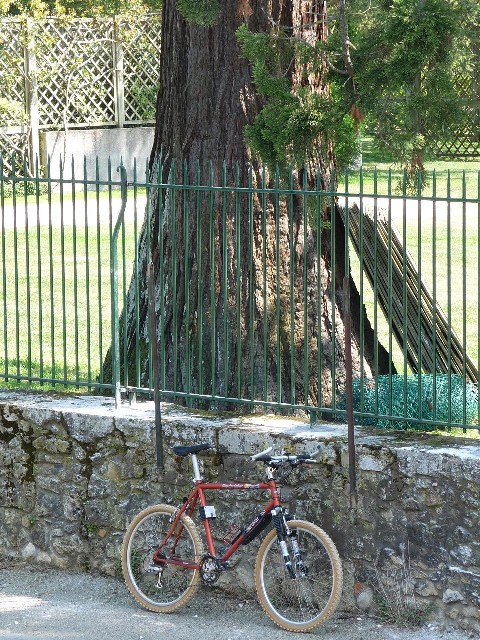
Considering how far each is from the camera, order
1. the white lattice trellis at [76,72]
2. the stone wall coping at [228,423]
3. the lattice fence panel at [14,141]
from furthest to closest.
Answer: the white lattice trellis at [76,72]
the lattice fence panel at [14,141]
the stone wall coping at [228,423]

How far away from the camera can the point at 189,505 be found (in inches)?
230

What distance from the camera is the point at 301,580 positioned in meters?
5.76

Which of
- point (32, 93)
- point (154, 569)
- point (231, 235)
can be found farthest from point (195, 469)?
point (32, 93)

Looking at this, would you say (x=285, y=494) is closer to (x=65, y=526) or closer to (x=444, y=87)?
(x=65, y=526)

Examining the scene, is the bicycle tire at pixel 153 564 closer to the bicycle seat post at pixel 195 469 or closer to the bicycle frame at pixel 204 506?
the bicycle frame at pixel 204 506

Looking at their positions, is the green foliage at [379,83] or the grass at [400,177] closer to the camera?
the green foliage at [379,83]

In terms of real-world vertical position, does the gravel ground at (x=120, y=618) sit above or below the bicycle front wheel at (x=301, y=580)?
below

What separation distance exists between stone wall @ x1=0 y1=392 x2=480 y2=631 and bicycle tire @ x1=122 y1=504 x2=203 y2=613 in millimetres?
138

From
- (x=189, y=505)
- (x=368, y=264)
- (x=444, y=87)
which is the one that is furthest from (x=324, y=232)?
A: (x=189, y=505)

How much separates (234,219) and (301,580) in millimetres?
2118

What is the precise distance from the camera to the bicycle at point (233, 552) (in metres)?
5.56

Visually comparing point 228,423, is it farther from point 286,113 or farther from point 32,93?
point 32,93

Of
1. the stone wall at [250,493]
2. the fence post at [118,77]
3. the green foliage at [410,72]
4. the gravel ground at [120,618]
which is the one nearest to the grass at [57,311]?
the stone wall at [250,493]

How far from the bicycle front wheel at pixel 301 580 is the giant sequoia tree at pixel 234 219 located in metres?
0.92
